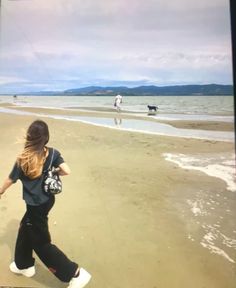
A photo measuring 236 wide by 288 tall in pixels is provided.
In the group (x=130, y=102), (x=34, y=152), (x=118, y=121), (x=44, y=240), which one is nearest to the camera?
(x=34, y=152)

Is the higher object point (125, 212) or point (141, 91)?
point (141, 91)

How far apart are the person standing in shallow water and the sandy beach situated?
94 millimetres

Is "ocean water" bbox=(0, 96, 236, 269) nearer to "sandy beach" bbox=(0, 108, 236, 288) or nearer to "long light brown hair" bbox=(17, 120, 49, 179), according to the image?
"sandy beach" bbox=(0, 108, 236, 288)

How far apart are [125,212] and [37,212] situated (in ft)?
1.72

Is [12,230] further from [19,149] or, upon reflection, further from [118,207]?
[118,207]

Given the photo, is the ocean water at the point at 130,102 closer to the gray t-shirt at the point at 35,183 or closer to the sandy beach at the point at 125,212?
the sandy beach at the point at 125,212

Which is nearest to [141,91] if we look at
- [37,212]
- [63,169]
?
[63,169]

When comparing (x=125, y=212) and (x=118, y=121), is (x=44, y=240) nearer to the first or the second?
(x=125, y=212)

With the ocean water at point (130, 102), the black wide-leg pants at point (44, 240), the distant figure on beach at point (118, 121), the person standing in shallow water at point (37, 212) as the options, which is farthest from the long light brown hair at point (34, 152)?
the distant figure on beach at point (118, 121)

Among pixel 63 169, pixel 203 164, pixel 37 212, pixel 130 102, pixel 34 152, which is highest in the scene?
pixel 130 102

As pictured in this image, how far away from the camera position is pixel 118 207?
8.13 ft

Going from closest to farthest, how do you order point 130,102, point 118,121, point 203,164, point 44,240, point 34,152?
point 34,152, point 44,240, point 130,102, point 203,164, point 118,121

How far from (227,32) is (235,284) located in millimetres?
1344

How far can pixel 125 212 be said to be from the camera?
2.47 m
